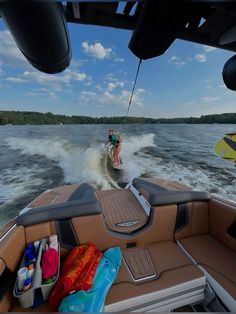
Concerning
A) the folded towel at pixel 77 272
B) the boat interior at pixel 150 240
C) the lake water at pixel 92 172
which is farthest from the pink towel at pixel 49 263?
the lake water at pixel 92 172

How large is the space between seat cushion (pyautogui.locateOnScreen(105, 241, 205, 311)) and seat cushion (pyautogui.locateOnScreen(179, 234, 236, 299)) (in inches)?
4.0

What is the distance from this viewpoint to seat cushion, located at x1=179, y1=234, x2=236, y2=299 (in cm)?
134

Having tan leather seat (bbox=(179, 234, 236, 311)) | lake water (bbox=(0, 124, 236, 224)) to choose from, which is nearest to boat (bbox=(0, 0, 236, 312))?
tan leather seat (bbox=(179, 234, 236, 311))

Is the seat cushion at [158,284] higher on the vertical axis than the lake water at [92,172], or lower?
higher

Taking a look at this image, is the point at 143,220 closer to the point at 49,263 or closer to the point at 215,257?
the point at 215,257

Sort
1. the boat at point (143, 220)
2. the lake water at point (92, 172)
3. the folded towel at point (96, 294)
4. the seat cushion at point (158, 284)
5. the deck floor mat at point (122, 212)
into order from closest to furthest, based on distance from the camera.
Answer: the boat at point (143, 220), the folded towel at point (96, 294), the seat cushion at point (158, 284), the deck floor mat at point (122, 212), the lake water at point (92, 172)

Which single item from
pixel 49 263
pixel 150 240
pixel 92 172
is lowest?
pixel 92 172

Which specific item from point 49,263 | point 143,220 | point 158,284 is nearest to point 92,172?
point 143,220

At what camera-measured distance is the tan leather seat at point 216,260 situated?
1.27m

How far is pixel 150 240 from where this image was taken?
71.2 inches

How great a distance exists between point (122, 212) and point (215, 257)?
93 cm

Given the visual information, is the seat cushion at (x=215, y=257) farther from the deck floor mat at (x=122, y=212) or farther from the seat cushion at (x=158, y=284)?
the deck floor mat at (x=122, y=212)

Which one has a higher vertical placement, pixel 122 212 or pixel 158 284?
pixel 122 212

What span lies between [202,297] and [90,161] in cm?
555
